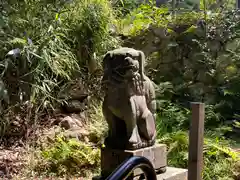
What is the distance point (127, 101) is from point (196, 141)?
66 cm

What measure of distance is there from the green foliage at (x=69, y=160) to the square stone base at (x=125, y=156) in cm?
82

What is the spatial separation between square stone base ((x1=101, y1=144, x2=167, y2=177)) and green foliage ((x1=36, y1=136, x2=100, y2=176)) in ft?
2.68

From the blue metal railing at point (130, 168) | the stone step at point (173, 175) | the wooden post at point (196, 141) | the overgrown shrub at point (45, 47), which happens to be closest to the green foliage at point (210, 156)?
the stone step at point (173, 175)

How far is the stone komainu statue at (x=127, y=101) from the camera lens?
313cm

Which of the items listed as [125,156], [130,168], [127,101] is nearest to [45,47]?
[127,101]

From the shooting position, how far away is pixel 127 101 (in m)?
3.14

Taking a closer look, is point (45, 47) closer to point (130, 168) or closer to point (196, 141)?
point (196, 141)

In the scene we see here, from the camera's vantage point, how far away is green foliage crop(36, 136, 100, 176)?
3986 millimetres

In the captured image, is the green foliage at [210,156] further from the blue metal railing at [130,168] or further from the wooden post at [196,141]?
the blue metal railing at [130,168]

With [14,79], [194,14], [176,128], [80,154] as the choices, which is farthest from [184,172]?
[194,14]

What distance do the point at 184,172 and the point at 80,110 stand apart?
2.06 meters

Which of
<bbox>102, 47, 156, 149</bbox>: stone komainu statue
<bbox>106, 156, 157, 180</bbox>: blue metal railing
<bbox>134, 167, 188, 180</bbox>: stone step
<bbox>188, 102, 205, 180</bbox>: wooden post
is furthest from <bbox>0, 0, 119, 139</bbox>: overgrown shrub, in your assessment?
<bbox>106, 156, 157, 180</bbox>: blue metal railing

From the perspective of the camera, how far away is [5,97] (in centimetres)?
412

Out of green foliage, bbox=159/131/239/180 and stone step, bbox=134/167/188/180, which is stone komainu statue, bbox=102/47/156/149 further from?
green foliage, bbox=159/131/239/180
